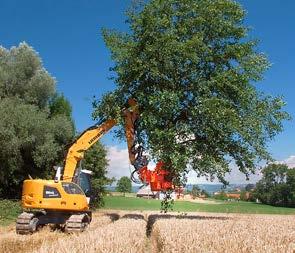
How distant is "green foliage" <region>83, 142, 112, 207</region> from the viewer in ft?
182

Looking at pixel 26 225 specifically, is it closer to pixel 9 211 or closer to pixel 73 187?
pixel 73 187

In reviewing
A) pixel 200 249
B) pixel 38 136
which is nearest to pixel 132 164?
pixel 200 249

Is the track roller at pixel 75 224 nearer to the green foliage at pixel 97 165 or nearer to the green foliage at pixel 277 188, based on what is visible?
the green foliage at pixel 97 165

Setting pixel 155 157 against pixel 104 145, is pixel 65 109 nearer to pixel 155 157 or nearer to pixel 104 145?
pixel 104 145

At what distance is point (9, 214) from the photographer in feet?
124

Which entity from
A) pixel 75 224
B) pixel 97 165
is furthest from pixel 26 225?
pixel 97 165

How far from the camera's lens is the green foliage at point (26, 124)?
42375mm

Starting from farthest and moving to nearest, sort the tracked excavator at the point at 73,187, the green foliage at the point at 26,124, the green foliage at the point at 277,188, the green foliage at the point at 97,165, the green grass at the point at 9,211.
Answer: the green foliage at the point at 277,188 < the green foliage at the point at 97,165 < the green foliage at the point at 26,124 < the green grass at the point at 9,211 < the tracked excavator at the point at 73,187

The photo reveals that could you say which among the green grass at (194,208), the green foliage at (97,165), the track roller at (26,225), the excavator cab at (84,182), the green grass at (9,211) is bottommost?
the track roller at (26,225)

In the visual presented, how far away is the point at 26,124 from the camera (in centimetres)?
4269

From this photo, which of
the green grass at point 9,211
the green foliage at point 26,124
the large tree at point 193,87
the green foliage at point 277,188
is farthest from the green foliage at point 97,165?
the green foliage at point 277,188

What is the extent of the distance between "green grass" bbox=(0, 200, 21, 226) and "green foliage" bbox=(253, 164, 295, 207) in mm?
106612

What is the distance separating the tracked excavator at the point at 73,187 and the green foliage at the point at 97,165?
2742 cm

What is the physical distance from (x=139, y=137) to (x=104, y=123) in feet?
6.84
